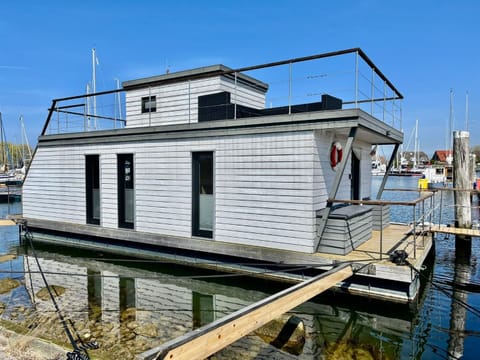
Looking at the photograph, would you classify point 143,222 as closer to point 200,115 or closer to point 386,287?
point 200,115

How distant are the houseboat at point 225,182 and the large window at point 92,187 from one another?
32 mm

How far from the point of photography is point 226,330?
379 centimetres

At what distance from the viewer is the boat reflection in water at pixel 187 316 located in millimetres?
5426

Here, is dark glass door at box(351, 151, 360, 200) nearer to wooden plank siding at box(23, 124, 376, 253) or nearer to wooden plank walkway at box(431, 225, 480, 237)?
wooden plank siding at box(23, 124, 376, 253)

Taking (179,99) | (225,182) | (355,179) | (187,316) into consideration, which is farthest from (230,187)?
(355,179)

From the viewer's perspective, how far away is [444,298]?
25.0ft

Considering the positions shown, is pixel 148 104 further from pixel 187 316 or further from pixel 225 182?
pixel 187 316

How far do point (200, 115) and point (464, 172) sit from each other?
8768 millimetres

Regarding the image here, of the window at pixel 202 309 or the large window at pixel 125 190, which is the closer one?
the window at pixel 202 309

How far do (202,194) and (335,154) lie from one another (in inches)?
134

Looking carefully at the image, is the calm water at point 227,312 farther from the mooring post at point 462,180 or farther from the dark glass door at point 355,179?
the dark glass door at point 355,179

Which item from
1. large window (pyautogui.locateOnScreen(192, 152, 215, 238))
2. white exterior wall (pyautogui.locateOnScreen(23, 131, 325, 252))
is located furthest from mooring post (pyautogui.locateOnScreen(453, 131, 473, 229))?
large window (pyautogui.locateOnScreen(192, 152, 215, 238))

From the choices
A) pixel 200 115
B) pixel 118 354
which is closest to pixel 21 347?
pixel 118 354

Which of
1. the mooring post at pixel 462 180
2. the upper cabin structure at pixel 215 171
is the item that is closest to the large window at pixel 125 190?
the upper cabin structure at pixel 215 171
